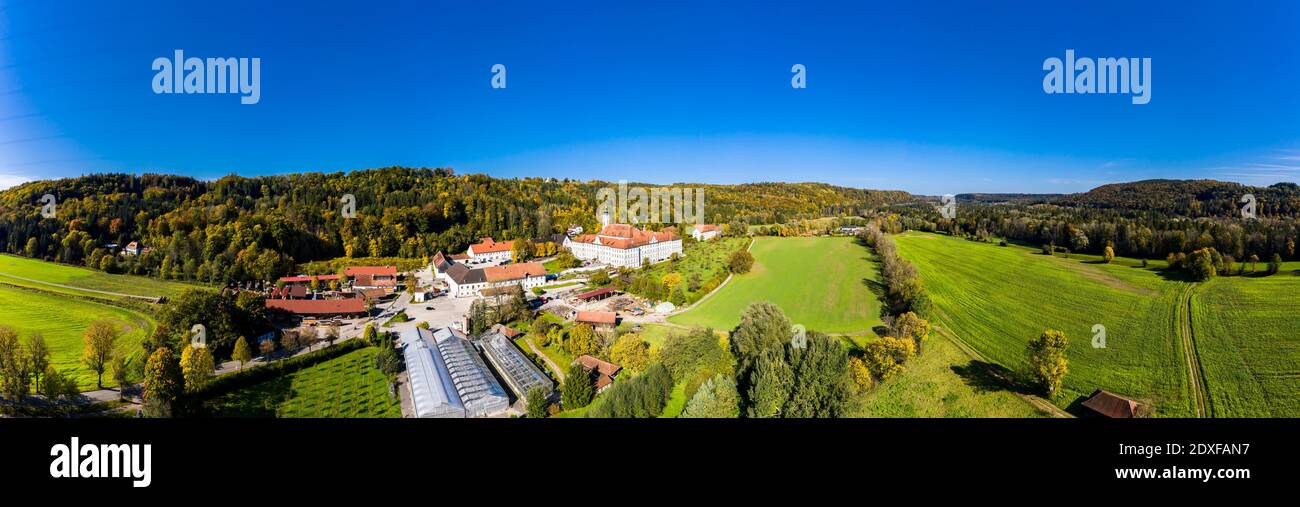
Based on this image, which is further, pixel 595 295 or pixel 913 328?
pixel 595 295

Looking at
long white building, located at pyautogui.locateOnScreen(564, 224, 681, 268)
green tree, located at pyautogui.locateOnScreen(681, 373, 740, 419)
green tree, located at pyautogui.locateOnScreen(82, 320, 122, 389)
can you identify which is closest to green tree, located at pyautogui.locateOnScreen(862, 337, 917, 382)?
green tree, located at pyautogui.locateOnScreen(681, 373, 740, 419)

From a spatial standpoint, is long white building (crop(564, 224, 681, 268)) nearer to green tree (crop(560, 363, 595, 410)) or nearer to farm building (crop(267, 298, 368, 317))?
farm building (crop(267, 298, 368, 317))

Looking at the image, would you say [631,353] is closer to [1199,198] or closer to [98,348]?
[98,348]

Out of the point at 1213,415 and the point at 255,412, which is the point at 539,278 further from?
the point at 1213,415

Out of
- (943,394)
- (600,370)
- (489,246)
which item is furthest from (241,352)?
(943,394)

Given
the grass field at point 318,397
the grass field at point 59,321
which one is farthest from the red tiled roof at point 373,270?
the grass field at point 59,321

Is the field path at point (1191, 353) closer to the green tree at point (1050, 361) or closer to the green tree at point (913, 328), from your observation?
the green tree at point (1050, 361)
